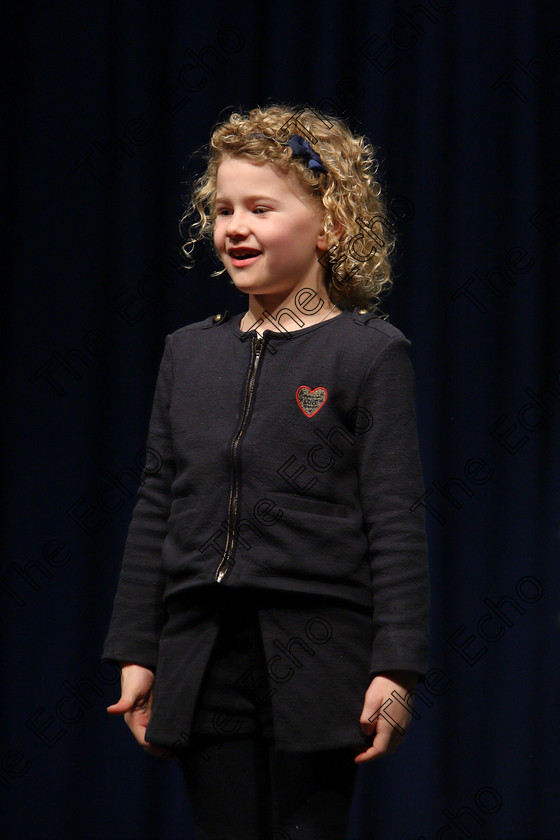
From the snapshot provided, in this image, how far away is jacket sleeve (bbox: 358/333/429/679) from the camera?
103cm

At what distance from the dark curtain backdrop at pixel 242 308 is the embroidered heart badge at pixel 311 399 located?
877 millimetres

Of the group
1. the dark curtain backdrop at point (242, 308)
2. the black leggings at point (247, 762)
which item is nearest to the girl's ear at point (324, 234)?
the black leggings at point (247, 762)

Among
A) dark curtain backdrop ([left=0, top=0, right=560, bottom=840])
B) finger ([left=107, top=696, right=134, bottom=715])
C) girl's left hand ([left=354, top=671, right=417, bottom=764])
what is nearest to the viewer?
girl's left hand ([left=354, top=671, right=417, bottom=764])

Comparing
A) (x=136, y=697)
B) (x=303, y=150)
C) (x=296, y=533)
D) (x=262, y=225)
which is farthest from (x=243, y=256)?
(x=136, y=697)

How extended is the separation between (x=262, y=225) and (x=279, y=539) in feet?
1.22

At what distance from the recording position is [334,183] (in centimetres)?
120

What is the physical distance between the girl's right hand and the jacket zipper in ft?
0.63

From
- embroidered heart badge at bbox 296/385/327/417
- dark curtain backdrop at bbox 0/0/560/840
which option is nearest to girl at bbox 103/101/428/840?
embroidered heart badge at bbox 296/385/327/417

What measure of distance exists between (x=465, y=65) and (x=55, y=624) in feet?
4.69

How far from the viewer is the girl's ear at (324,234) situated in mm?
1188

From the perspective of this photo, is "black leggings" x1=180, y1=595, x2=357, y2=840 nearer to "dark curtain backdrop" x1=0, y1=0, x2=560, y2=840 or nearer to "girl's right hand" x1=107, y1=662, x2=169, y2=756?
"girl's right hand" x1=107, y1=662, x2=169, y2=756

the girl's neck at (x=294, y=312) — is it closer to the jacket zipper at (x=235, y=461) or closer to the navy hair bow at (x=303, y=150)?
the jacket zipper at (x=235, y=461)

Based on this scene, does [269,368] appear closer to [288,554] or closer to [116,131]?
[288,554]

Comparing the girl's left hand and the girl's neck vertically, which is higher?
the girl's neck
